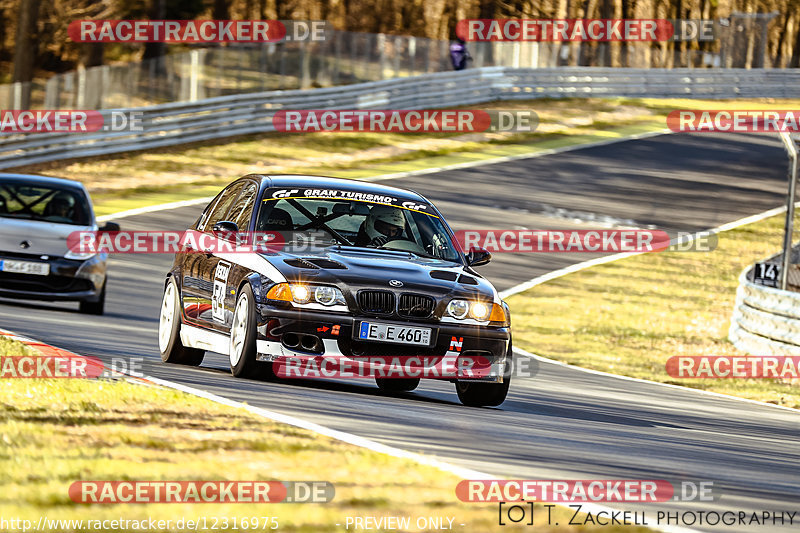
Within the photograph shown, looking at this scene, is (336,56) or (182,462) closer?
(182,462)

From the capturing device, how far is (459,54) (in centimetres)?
4450

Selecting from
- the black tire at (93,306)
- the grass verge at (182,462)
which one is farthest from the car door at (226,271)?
the black tire at (93,306)

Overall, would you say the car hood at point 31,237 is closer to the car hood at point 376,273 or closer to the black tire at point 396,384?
the black tire at point 396,384

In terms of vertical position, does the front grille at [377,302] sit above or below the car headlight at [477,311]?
above

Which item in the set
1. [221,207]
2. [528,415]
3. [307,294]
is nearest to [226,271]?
[307,294]

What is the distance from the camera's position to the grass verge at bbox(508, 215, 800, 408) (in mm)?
17719

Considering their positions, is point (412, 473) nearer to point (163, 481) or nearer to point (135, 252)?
point (163, 481)

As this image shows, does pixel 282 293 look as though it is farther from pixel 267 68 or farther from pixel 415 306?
pixel 267 68

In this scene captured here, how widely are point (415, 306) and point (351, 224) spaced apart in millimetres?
1259

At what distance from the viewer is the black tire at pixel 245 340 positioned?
9.95 meters

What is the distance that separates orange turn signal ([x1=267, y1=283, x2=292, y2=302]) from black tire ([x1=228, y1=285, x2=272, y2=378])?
146mm

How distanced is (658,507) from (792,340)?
11.7 metres

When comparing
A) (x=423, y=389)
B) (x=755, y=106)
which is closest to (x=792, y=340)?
(x=423, y=389)

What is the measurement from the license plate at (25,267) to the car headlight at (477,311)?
7.55 meters
